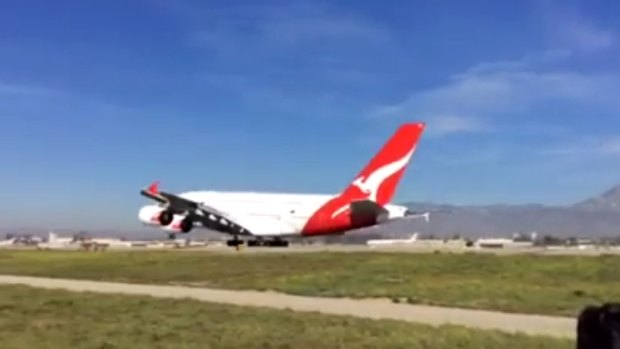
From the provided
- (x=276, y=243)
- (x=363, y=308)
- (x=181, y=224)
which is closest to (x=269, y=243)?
(x=276, y=243)

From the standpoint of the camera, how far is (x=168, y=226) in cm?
6906

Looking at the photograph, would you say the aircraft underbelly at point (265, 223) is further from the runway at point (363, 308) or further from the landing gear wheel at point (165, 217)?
the runway at point (363, 308)

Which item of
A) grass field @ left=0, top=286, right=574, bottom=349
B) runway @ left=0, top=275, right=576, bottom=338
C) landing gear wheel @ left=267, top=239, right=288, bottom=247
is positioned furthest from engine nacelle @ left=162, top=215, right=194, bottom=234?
grass field @ left=0, top=286, right=574, bottom=349

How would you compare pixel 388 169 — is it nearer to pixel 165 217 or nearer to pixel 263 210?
pixel 263 210

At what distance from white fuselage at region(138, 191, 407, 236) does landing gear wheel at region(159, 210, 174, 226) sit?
50cm

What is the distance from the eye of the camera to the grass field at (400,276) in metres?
23.6

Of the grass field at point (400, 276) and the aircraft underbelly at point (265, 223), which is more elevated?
the aircraft underbelly at point (265, 223)

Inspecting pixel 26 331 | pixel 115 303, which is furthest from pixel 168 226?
pixel 26 331

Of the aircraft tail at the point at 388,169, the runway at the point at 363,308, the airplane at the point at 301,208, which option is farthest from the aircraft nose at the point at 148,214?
the runway at the point at 363,308

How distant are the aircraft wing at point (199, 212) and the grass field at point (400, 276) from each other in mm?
19509

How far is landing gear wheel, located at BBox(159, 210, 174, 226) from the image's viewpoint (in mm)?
67938

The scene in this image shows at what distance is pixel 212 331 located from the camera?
15281 millimetres

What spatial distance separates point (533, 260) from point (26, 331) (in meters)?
26.7

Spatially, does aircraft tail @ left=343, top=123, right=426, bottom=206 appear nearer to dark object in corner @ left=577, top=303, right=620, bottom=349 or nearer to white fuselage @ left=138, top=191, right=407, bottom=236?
white fuselage @ left=138, top=191, right=407, bottom=236
